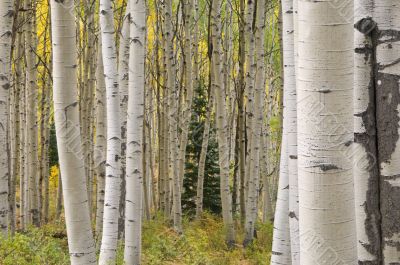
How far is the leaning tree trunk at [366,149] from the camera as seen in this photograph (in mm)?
2348

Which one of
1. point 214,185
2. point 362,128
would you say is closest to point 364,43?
point 362,128

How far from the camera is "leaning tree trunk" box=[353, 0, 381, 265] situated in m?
2.35

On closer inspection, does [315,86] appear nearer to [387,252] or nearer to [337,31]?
[337,31]

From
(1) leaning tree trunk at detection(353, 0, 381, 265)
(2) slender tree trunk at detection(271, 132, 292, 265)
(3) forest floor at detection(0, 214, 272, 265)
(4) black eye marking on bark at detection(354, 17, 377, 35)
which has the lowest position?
(3) forest floor at detection(0, 214, 272, 265)

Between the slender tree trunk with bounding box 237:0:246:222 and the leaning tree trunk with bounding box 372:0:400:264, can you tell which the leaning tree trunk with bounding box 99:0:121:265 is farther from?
the slender tree trunk with bounding box 237:0:246:222

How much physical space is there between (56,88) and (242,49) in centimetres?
746

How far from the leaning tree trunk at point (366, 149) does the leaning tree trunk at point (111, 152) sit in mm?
3196

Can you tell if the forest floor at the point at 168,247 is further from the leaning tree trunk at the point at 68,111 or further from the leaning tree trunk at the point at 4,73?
the leaning tree trunk at the point at 68,111

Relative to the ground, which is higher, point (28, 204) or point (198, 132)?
point (198, 132)

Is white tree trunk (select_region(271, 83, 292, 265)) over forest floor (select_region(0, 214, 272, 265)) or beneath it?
over

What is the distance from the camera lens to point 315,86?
1671 millimetres

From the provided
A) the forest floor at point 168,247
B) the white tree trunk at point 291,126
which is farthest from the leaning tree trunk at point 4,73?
the white tree trunk at point 291,126

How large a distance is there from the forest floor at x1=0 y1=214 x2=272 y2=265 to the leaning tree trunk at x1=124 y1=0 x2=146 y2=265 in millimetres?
783

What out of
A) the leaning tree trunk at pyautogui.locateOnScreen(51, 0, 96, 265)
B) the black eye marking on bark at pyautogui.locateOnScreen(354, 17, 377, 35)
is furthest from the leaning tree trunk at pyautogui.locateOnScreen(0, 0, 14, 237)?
the black eye marking on bark at pyautogui.locateOnScreen(354, 17, 377, 35)
